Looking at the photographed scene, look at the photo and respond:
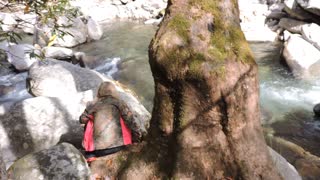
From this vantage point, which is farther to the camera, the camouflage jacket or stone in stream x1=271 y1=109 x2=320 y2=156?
stone in stream x1=271 y1=109 x2=320 y2=156

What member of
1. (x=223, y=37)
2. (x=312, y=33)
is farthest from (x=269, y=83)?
(x=223, y=37)

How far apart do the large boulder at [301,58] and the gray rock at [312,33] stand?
1.00m

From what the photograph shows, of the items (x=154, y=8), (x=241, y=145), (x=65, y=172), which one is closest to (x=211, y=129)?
(x=241, y=145)

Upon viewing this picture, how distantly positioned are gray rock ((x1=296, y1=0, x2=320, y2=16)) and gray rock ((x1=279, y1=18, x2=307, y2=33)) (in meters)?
0.98

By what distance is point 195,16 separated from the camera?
3.59 m

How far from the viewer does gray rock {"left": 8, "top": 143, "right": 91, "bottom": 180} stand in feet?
12.2

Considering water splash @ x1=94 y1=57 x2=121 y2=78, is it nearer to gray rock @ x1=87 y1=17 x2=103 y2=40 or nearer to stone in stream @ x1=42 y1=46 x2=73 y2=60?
stone in stream @ x1=42 y1=46 x2=73 y2=60

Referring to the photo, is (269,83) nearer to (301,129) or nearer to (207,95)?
(301,129)

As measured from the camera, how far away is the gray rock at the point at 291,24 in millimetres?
15998

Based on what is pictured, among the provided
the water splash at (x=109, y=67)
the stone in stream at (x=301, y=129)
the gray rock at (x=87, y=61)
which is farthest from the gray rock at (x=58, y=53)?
the stone in stream at (x=301, y=129)

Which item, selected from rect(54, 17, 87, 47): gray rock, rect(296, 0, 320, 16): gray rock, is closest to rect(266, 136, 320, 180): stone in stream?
rect(296, 0, 320, 16): gray rock

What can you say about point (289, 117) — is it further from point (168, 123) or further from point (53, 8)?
point (53, 8)

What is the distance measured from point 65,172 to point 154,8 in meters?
22.8

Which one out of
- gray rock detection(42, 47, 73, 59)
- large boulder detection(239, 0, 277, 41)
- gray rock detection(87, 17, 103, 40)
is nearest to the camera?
gray rock detection(42, 47, 73, 59)
